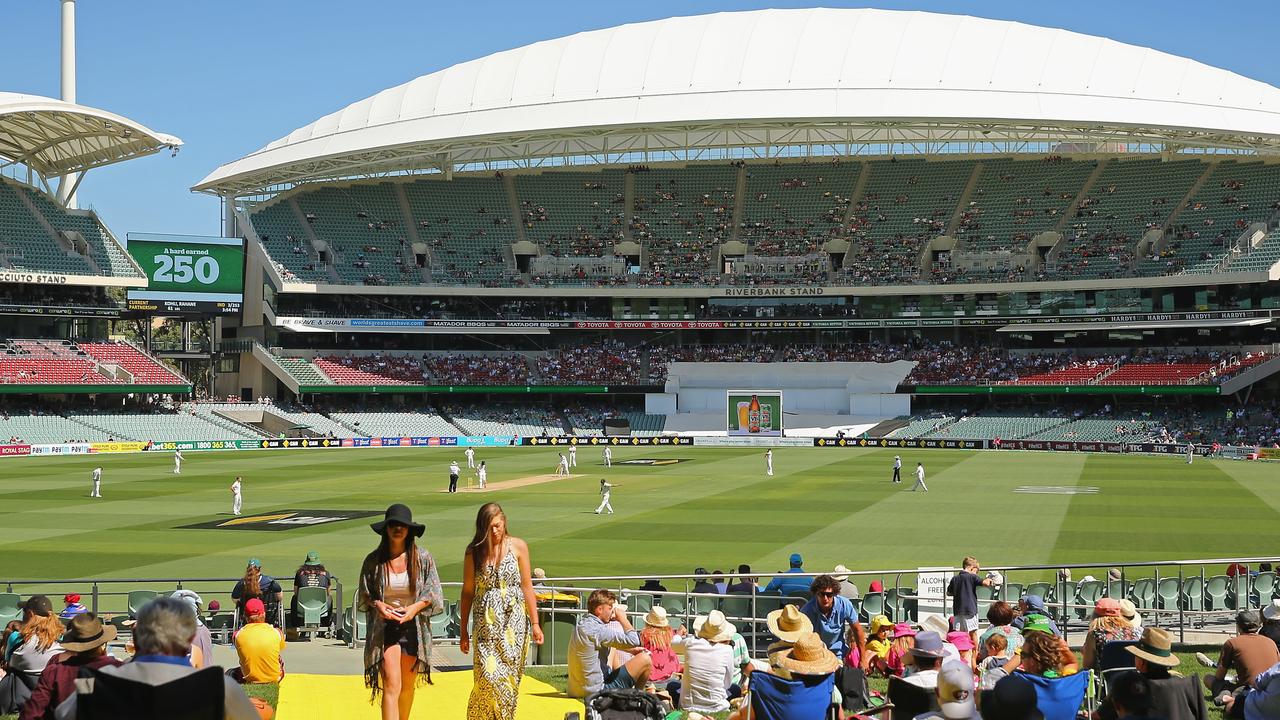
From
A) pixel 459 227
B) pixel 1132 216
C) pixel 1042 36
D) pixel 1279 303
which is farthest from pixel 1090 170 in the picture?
pixel 459 227

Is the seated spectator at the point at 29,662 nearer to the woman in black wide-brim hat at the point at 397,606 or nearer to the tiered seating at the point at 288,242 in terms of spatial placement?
the woman in black wide-brim hat at the point at 397,606

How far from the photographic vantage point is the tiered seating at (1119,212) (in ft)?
271

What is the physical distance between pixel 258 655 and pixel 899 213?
3260 inches

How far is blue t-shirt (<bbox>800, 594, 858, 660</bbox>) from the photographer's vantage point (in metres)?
11.5

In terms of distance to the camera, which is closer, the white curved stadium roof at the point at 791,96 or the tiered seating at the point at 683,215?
the white curved stadium roof at the point at 791,96

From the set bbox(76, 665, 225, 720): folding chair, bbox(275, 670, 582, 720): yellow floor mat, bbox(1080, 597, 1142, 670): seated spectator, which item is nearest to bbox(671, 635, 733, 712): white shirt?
bbox(275, 670, 582, 720): yellow floor mat

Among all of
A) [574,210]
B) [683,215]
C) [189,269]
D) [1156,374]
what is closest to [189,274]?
[189,269]

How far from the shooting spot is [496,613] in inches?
324

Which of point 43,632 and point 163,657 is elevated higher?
point 163,657

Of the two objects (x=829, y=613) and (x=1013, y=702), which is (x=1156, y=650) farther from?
(x=829, y=613)

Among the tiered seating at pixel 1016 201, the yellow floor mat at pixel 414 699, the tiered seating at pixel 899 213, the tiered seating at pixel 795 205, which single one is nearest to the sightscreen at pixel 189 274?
the tiered seating at pixel 795 205

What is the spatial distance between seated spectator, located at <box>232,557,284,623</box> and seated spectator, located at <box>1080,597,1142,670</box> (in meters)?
11.2

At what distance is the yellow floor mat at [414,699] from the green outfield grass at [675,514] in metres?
12.7

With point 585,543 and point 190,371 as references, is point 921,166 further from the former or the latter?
point 190,371
